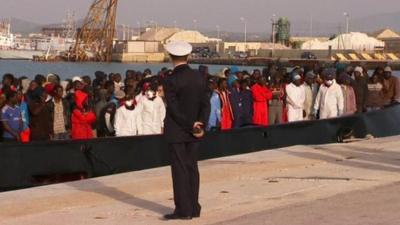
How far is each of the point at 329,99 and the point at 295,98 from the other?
30.2 inches

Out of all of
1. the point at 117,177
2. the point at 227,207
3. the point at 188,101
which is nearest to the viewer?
the point at 188,101

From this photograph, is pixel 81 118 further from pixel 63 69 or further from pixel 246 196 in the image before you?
pixel 63 69

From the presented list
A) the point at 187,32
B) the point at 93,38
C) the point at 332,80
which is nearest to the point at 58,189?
the point at 332,80

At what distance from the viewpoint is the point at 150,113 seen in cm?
1277

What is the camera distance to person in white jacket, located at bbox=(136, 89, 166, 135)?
12.6 meters

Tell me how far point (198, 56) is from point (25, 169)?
121 meters

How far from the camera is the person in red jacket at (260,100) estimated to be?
15.2 m

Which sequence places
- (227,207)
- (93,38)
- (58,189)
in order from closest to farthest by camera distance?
(227,207), (58,189), (93,38)

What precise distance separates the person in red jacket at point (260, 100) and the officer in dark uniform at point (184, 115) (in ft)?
25.2

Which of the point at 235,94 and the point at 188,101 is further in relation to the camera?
the point at 235,94

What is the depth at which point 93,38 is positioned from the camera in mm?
110875

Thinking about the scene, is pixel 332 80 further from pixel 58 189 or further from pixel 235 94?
pixel 58 189

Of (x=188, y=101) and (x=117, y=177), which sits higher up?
(x=188, y=101)

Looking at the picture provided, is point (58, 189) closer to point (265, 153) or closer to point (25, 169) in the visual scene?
point (25, 169)
